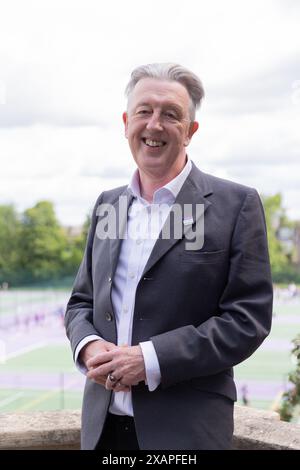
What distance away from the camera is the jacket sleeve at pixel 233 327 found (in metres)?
1.61

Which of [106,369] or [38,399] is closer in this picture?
[106,369]

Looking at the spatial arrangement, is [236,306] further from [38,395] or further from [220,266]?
[38,395]

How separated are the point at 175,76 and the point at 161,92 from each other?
60 mm

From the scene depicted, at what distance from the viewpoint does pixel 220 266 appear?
1671 mm

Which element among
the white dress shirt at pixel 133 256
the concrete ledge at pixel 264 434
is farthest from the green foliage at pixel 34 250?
the white dress shirt at pixel 133 256

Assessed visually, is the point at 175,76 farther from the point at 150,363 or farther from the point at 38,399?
the point at 38,399

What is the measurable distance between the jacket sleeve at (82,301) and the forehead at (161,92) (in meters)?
0.46

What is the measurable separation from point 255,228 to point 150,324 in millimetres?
378

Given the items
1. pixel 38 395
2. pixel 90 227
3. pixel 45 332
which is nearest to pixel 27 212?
pixel 45 332

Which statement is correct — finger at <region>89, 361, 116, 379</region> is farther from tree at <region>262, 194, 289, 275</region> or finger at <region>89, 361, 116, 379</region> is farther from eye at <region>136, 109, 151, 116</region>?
tree at <region>262, 194, 289, 275</region>

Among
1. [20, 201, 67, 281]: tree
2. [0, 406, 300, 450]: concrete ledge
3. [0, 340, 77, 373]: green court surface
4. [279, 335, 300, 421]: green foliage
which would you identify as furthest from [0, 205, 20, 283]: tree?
[0, 406, 300, 450]: concrete ledge

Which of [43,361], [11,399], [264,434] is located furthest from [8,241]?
[264,434]

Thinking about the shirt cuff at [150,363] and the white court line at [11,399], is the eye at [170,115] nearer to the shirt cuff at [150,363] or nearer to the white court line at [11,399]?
the shirt cuff at [150,363]

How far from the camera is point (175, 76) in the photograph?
5.65 ft
